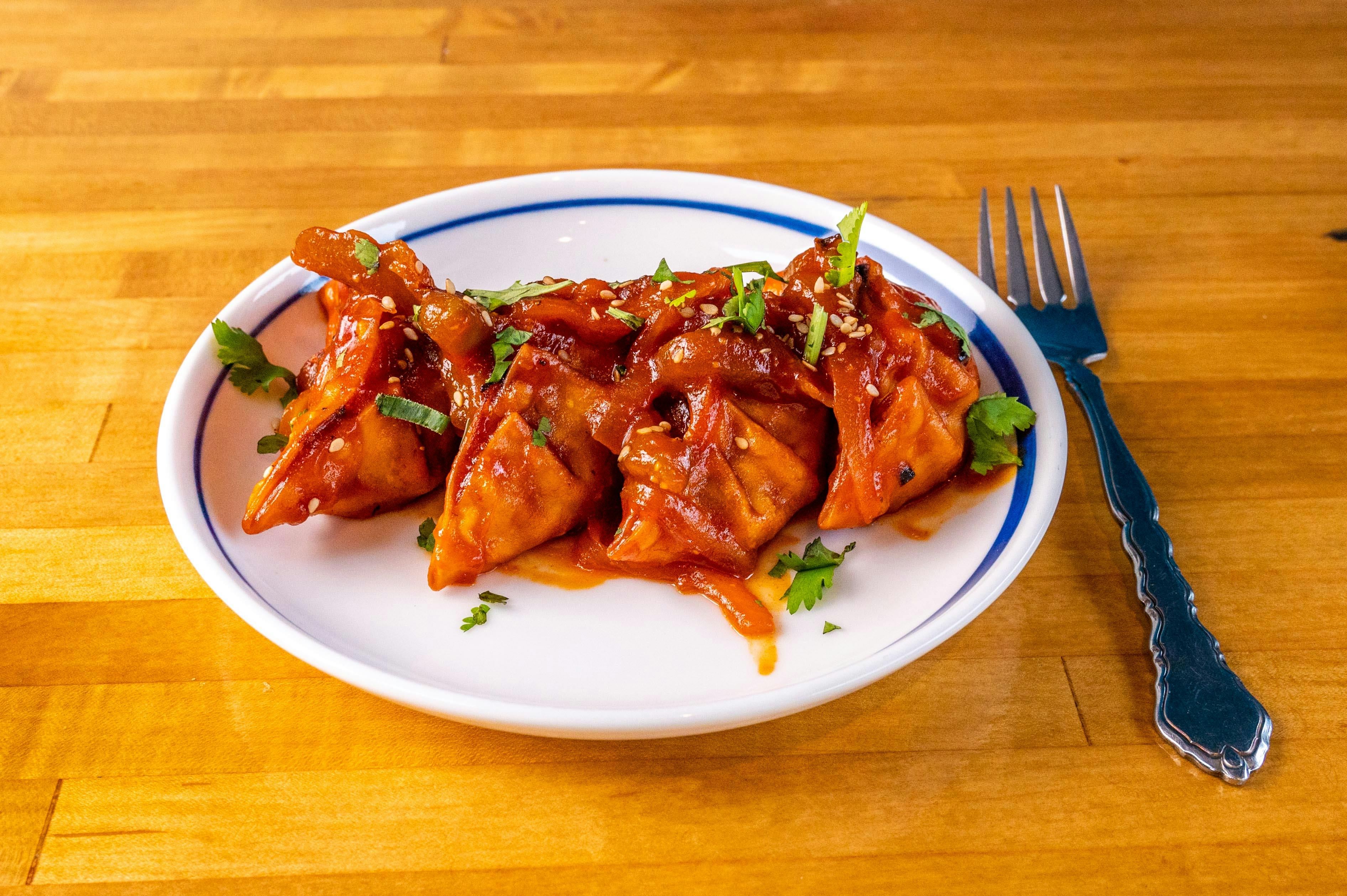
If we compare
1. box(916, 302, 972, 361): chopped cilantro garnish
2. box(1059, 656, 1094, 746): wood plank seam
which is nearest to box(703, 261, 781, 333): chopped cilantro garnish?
box(916, 302, 972, 361): chopped cilantro garnish

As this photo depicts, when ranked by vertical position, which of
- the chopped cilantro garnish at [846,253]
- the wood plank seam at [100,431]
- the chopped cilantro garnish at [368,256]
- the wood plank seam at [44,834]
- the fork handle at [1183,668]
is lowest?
the wood plank seam at [44,834]

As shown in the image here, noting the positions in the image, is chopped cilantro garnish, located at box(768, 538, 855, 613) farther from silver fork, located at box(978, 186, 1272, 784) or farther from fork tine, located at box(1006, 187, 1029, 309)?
fork tine, located at box(1006, 187, 1029, 309)

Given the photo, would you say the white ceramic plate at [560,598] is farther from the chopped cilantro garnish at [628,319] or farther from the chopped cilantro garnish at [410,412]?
the chopped cilantro garnish at [628,319]

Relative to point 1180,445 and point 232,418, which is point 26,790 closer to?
point 232,418

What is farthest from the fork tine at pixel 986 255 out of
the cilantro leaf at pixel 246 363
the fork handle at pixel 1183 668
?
the cilantro leaf at pixel 246 363

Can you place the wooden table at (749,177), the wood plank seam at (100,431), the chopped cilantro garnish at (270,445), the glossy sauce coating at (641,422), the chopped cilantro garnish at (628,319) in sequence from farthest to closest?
the wood plank seam at (100,431) < the chopped cilantro garnish at (270,445) < the chopped cilantro garnish at (628,319) < the glossy sauce coating at (641,422) < the wooden table at (749,177)

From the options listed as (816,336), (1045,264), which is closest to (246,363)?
(816,336)
